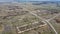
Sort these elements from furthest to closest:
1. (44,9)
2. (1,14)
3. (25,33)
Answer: (44,9), (1,14), (25,33)

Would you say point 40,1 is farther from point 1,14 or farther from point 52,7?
point 1,14

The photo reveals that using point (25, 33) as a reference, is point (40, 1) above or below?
above

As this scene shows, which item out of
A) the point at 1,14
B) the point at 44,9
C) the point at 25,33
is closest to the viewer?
the point at 25,33

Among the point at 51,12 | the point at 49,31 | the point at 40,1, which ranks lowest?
the point at 49,31

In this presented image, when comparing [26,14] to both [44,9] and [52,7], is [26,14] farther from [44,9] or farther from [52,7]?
[52,7]

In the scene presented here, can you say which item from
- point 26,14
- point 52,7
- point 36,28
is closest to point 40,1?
point 52,7

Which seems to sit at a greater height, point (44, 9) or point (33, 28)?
point (44, 9)

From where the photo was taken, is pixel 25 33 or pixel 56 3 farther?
pixel 56 3

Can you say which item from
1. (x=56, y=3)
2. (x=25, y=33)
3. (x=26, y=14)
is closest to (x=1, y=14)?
(x=26, y=14)

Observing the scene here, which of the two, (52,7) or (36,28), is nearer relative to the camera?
(36,28)
